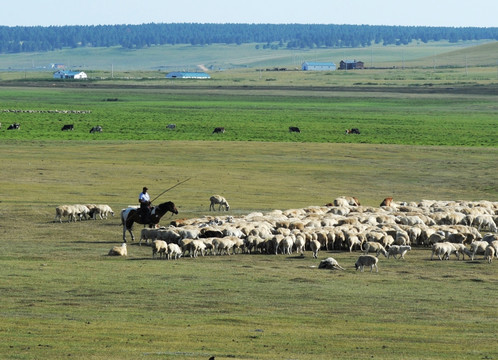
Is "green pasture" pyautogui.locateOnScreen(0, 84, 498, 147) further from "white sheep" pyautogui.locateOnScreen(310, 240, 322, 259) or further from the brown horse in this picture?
"white sheep" pyautogui.locateOnScreen(310, 240, 322, 259)

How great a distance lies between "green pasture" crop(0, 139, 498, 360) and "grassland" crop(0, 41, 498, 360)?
0.06m

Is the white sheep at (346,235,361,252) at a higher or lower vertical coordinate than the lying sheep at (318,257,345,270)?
lower

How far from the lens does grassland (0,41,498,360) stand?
61.2 ft

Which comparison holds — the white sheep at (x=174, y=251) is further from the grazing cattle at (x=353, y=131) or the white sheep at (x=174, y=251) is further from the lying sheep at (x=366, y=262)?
the grazing cattle at (x=353, y=131)

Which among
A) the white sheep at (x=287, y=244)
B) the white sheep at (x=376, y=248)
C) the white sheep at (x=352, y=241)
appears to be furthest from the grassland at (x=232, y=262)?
the white sheep at (x=352, y=241)

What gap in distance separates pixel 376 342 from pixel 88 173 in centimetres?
3439

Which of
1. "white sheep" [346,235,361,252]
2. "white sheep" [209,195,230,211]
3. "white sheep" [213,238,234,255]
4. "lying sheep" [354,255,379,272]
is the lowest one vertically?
"white sheep" [209,195,230,211]

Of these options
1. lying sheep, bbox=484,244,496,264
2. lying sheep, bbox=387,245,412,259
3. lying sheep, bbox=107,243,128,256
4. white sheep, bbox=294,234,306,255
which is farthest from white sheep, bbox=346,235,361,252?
lying sheep, bbox=107,243,128,256

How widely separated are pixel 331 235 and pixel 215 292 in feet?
28.7

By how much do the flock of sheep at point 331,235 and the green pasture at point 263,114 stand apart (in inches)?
1487

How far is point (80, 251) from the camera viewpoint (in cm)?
3069

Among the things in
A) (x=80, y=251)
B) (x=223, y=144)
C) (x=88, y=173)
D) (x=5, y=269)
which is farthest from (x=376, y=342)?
(x=223, y=144)

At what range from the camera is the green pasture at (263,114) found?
77.8 metres

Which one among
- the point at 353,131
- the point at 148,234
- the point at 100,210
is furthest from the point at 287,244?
the point at 353,131
